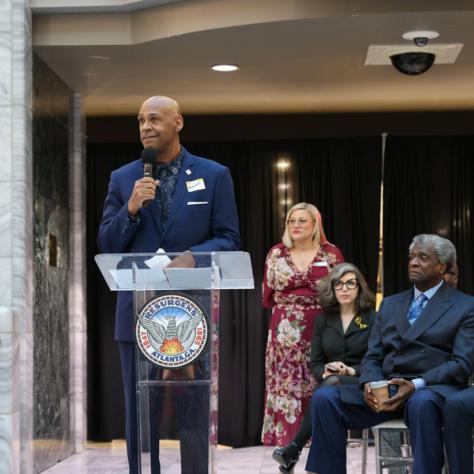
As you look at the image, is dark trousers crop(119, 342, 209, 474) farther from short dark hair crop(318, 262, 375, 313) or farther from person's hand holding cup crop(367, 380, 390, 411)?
short dark hair crop(318, 262, 375, 313)

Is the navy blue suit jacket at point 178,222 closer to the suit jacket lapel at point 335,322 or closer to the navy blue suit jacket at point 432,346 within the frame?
the navy blue suit jacket at point 432,346

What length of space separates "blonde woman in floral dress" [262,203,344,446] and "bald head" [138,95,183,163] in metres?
2.91

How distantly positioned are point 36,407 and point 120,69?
7.35 ft

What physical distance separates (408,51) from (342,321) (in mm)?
1738

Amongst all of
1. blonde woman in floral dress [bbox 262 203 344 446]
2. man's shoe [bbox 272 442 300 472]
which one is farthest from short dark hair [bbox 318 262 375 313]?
man's shoe [bbox 272 442 300 472]

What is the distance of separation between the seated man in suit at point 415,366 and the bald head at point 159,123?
1.58 m

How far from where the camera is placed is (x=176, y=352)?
3162 mm

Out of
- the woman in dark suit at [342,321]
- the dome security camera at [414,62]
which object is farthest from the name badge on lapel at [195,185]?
the dome security camera at [414,62]

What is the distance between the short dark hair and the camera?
19.2 feet

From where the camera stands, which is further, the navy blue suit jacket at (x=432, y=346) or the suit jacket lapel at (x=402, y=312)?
the suit jacket lapel at (x=402, y=312)

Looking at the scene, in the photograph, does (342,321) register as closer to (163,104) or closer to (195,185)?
(195,185)

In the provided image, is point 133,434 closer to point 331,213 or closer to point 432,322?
point 432,322

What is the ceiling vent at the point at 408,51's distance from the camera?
6199 millimetres

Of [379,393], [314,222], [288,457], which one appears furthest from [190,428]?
[314,222]
